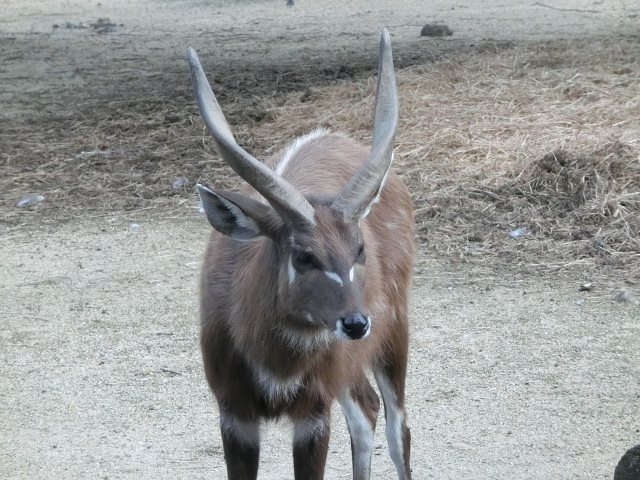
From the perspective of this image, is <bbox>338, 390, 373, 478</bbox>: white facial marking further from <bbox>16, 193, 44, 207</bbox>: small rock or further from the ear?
<bbox>16, 193, 44, 207</bbox>: small rock

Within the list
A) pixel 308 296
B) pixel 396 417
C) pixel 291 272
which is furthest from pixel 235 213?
pixel 396 417

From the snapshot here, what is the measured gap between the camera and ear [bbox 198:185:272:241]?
4.11m

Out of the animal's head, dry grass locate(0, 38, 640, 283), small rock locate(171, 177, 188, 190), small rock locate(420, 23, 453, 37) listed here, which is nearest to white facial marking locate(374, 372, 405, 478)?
the animal's head

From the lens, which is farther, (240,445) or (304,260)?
(240,445)

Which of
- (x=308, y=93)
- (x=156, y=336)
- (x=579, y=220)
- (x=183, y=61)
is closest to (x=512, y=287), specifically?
(x=579, y=220)

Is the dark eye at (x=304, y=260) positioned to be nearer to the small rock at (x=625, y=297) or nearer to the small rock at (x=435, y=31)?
the small rock at (x=625, y=297)

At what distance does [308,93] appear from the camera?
12531mm

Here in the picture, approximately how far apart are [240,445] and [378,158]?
4.70ft

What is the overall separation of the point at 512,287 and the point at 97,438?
334cm

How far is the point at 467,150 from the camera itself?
10078 mm

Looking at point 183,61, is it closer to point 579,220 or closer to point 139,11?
point 139,11

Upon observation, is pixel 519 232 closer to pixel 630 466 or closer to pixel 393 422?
pixel 393 422

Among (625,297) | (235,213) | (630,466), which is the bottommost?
(625,297)

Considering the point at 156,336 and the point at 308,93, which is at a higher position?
the point at 156,336
